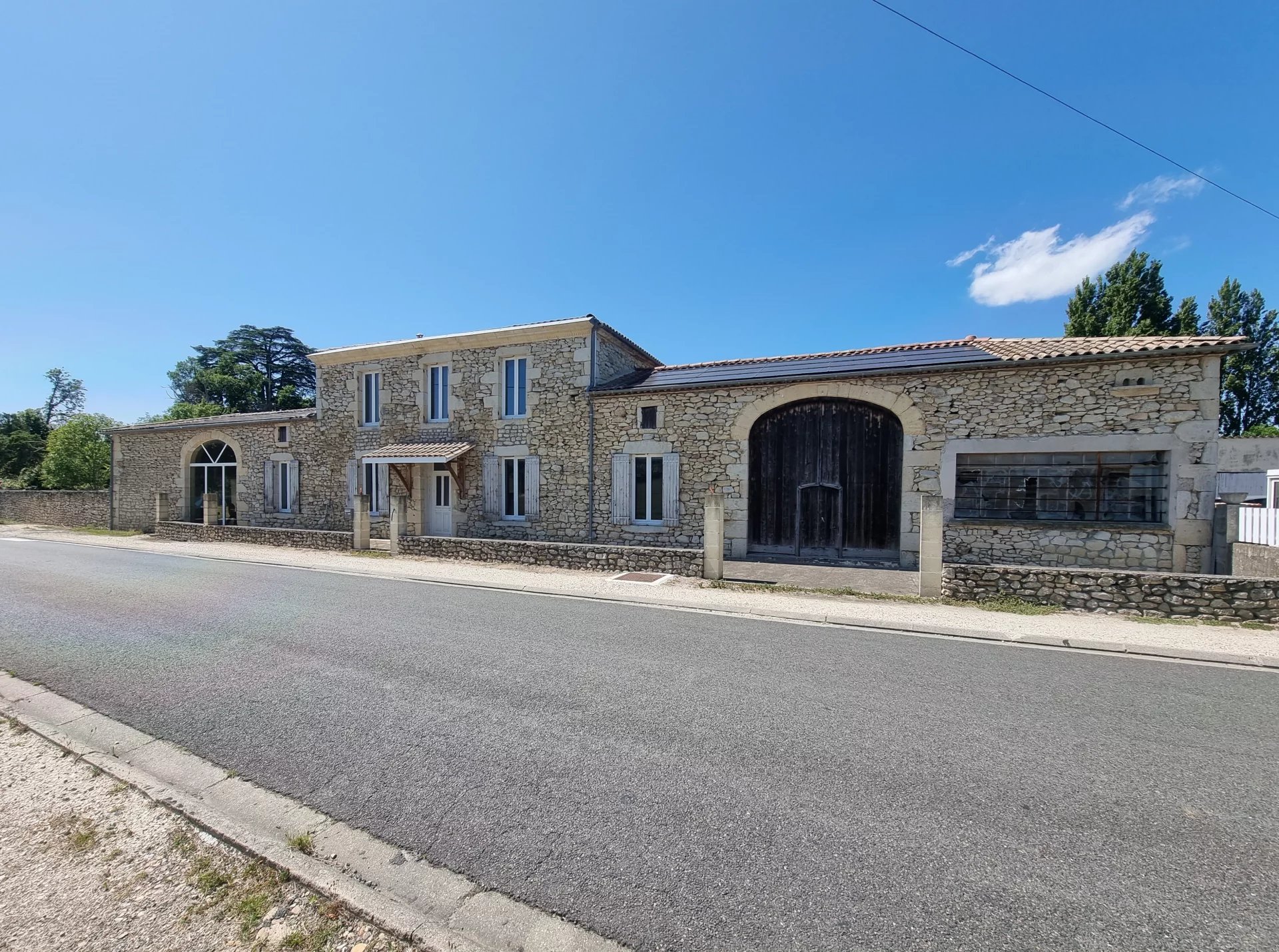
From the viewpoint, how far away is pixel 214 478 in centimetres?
1864

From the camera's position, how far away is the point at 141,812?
8.34 ft

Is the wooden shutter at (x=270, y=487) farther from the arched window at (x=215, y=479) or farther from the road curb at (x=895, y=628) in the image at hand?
the road curb at (x=895, y=628)

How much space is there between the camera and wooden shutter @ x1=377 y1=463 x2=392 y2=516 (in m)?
15.5

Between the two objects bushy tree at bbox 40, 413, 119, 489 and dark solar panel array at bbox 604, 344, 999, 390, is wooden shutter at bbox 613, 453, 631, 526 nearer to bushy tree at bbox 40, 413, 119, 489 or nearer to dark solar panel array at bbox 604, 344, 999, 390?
dark solar panel array at bbox 604, 344, 999, 390

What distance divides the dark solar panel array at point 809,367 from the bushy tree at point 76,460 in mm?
32543

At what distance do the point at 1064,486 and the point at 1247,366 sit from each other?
1397 inches

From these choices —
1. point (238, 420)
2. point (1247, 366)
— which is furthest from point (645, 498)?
point (1247, 366)

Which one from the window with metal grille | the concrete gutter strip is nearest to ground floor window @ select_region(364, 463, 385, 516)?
the concrete gutter strip

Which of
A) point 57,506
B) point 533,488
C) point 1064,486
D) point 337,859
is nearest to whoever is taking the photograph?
point 337,859

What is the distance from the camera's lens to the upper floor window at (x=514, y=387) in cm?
1427

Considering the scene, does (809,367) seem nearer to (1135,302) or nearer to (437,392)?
(437,392)

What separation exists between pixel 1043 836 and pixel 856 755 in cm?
89

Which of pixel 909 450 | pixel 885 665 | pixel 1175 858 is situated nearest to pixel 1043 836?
pixel 1175 858

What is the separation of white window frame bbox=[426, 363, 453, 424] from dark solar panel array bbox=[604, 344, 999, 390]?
18.0 ft
